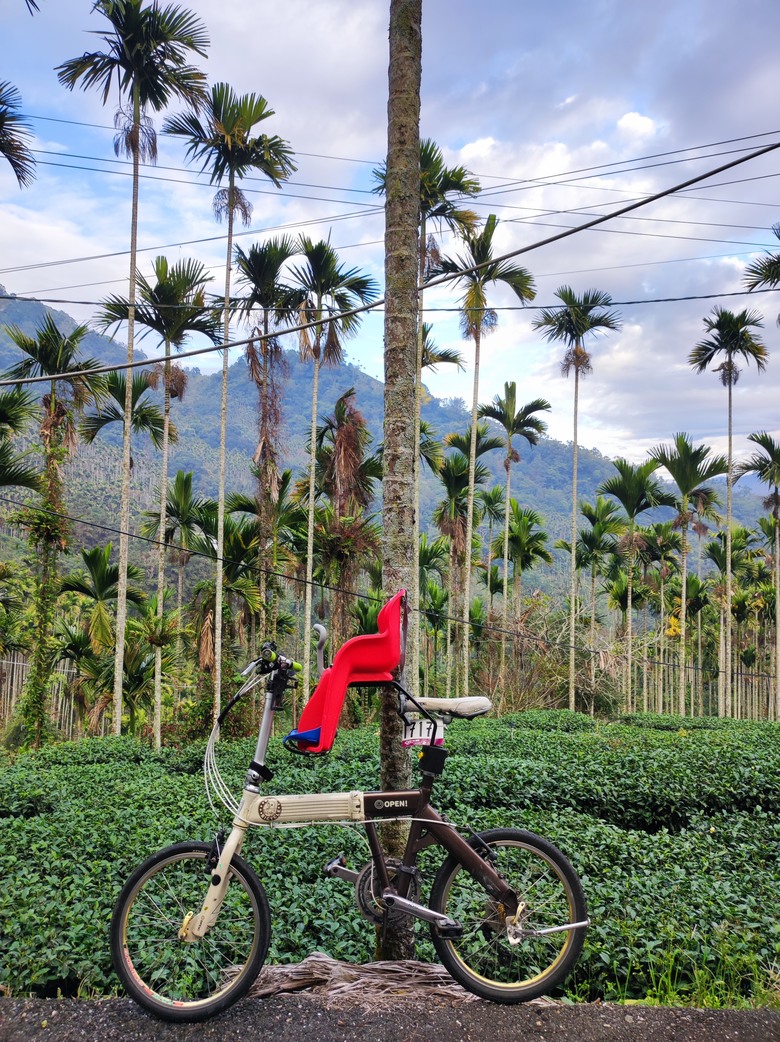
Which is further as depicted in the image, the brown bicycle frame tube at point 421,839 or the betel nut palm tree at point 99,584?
the betel nut palm tree at point 99,584

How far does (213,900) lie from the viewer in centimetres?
288

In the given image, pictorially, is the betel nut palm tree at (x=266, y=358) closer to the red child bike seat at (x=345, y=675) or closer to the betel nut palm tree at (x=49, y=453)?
the betel nut palm tree at (x=49, y=453)

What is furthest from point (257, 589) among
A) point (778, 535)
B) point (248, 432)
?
point (248, 432)

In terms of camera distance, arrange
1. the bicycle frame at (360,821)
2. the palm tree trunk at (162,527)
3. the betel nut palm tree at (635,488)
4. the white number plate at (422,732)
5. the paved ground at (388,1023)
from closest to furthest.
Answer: the paved ground at (388,1023) → the bicycle frame at (360,821) → the white number plate at (422,732) → the palm tree trunk at (162,527) → the betel nut palm tree at (635,488)

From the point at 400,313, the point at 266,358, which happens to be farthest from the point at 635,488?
→ the point at 400,313

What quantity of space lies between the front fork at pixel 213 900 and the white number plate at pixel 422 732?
31.4 inches

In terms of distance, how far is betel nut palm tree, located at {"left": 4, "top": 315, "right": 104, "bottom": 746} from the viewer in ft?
53.2

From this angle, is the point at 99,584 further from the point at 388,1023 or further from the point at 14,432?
the point at 388,1023

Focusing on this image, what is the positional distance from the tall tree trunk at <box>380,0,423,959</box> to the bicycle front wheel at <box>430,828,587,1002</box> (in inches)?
35.9

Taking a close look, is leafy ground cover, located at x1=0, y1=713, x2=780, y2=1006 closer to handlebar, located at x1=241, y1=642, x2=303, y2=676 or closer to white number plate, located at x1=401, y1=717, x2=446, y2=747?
white number plate, located at x1=401, y1=717, x2=446, y2=747

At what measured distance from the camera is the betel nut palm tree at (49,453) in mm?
16203

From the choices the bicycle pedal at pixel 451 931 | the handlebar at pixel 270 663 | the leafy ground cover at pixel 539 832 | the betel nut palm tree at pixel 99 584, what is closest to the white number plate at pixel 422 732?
the handlebar at pixel 270 663

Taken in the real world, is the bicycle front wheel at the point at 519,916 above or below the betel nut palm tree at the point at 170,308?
below

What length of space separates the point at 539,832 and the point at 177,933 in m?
4.62
